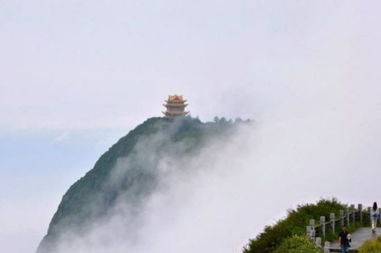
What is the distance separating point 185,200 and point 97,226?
23.7 metres

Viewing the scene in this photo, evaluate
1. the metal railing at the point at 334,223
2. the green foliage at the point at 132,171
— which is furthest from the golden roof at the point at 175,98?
the metal railing at the point at 334,223

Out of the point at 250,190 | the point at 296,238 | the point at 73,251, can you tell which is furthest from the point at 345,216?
the point at 73,251

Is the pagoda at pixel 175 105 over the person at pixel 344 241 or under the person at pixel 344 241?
over

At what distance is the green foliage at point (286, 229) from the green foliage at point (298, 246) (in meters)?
1.74

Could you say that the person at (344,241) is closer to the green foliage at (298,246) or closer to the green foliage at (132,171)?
the green foliage at (298,246)

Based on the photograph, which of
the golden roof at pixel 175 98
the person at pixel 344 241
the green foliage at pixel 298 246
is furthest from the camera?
the golden roof at pixel 175 98

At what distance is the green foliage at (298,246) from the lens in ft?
61.9

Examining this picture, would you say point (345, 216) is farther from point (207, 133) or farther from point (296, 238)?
point (207, 133)

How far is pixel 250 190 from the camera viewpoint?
163 meters

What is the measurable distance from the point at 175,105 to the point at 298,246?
134790mm

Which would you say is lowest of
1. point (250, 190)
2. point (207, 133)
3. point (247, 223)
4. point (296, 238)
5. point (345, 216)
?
point (296, 238)

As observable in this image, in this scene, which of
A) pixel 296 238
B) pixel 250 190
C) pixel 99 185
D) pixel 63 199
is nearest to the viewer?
pixel 296 238

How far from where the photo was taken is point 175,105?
153875 mm

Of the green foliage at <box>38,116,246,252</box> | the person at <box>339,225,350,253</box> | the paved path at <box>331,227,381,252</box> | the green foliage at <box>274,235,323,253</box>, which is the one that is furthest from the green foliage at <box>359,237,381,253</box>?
the green foliage at <box>38,116,246,252</box>
